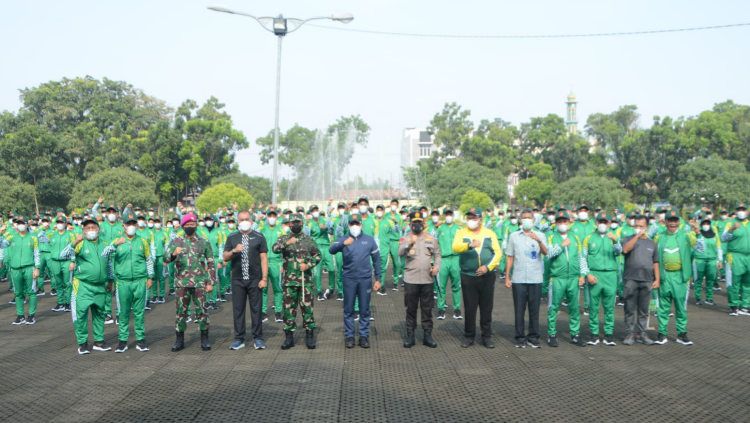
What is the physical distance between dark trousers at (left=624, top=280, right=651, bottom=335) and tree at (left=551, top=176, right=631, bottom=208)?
4059cm

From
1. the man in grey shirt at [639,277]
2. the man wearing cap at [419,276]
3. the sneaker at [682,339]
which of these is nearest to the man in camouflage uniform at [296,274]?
the man wearing cap at [419,276]

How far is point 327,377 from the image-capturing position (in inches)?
299

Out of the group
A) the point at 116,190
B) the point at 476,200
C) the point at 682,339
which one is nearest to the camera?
the point at 682,339

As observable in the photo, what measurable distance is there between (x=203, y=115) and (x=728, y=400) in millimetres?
54189

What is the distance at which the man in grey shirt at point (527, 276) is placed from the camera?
30.1 feet

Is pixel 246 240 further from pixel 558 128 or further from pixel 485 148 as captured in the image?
pixel 558 128

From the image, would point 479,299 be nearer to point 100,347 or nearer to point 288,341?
point 288,341

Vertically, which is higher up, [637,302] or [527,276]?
[527,276]

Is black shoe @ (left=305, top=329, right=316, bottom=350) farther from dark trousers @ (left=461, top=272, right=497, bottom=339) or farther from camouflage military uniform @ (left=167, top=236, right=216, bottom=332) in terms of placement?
dark trousers @ (left=461, top=272, right=497, bottom=339)

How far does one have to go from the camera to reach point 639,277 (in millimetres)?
9344

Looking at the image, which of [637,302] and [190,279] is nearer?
[190,279]

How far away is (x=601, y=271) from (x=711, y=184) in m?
40.5

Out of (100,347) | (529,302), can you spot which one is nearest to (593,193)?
(529,302)

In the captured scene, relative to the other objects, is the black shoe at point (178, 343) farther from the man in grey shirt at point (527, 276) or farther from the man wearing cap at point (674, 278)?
the man wearing cap at point (674, 278)
